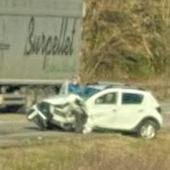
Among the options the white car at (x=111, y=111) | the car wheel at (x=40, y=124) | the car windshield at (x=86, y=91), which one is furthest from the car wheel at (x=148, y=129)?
the car wheel at (x=40, y=124)

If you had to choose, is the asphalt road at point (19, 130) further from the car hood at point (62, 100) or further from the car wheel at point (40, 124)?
the car hood at point (62, 100)

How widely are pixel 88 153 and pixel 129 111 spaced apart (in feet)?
25.2

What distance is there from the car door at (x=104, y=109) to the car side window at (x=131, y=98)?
292 millimetres

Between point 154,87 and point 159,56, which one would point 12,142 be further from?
point 159,56

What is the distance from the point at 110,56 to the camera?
53.5 meters

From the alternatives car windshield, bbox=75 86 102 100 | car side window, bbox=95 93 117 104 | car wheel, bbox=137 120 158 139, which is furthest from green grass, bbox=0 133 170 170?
car windshield, bbox=75 86 102 100

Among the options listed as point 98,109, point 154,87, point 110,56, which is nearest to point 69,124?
point 98,109

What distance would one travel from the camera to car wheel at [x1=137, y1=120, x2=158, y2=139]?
3011 centimetres

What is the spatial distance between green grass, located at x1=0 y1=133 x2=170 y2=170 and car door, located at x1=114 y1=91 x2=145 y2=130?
41cm

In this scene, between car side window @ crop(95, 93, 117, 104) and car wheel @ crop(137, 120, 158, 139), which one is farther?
car wheel @ crop(137, 120, 158, 139)

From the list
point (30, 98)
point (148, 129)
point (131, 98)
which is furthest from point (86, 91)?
point (30, 98)

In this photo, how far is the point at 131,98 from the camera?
2988 cm

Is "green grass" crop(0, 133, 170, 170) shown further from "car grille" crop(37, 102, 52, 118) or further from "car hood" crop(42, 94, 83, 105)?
"car hood" crop(42, 94, 83, 105)

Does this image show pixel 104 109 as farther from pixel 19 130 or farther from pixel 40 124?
pixel 19 130
